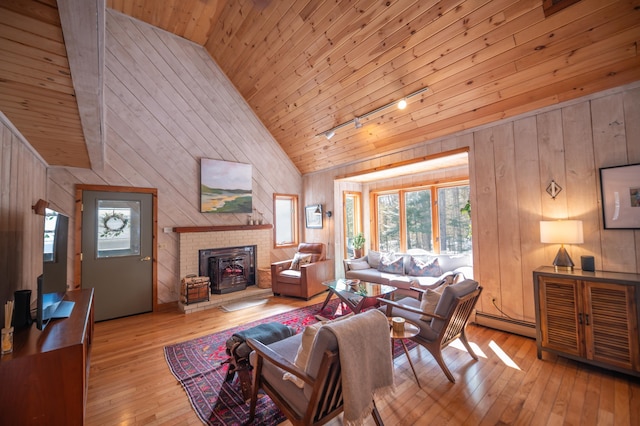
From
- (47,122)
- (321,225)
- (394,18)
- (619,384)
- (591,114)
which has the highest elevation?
(394,18)

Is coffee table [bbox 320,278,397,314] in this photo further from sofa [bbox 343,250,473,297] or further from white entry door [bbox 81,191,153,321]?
white entry door [bbox 81,191,153,321]

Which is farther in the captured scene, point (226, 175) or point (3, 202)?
point (226, 175)

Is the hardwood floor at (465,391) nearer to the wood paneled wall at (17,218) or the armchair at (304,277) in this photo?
the wood paneled wall at (17,218)

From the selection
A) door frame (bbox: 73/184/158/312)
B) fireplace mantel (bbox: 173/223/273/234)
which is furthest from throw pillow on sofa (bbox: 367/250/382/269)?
door frame (bbox: 73/184/158/312)

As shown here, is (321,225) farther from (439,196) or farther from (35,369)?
(35,369)

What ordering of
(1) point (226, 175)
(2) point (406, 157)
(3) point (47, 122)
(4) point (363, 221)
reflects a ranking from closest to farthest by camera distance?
1. (3) point (47, 122)
2. (2) point (406, 157)
3. (1) point (226, 175)
4. (4) point (363, 221)

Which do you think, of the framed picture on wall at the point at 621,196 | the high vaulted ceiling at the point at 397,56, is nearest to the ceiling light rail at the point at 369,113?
the high vaulted ceiling at the point at 397,56

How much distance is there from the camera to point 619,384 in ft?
7.63

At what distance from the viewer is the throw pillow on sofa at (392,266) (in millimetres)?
5039

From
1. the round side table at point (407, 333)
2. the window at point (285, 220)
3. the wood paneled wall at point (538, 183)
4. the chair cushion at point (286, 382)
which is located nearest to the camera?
the chair cushion at point (286, 382)

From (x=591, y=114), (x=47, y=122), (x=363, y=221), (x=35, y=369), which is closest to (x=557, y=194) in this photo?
(x=591, y=114)

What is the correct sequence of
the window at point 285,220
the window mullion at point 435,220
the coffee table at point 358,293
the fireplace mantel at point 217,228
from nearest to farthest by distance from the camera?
the coffee table at point 358,293 < the fireplace mantel at point 217,228 < the window mullion at point 435,220 < the window at point 285,220

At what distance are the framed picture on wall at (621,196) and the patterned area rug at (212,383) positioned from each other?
2.51 m

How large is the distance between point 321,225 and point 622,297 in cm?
480
